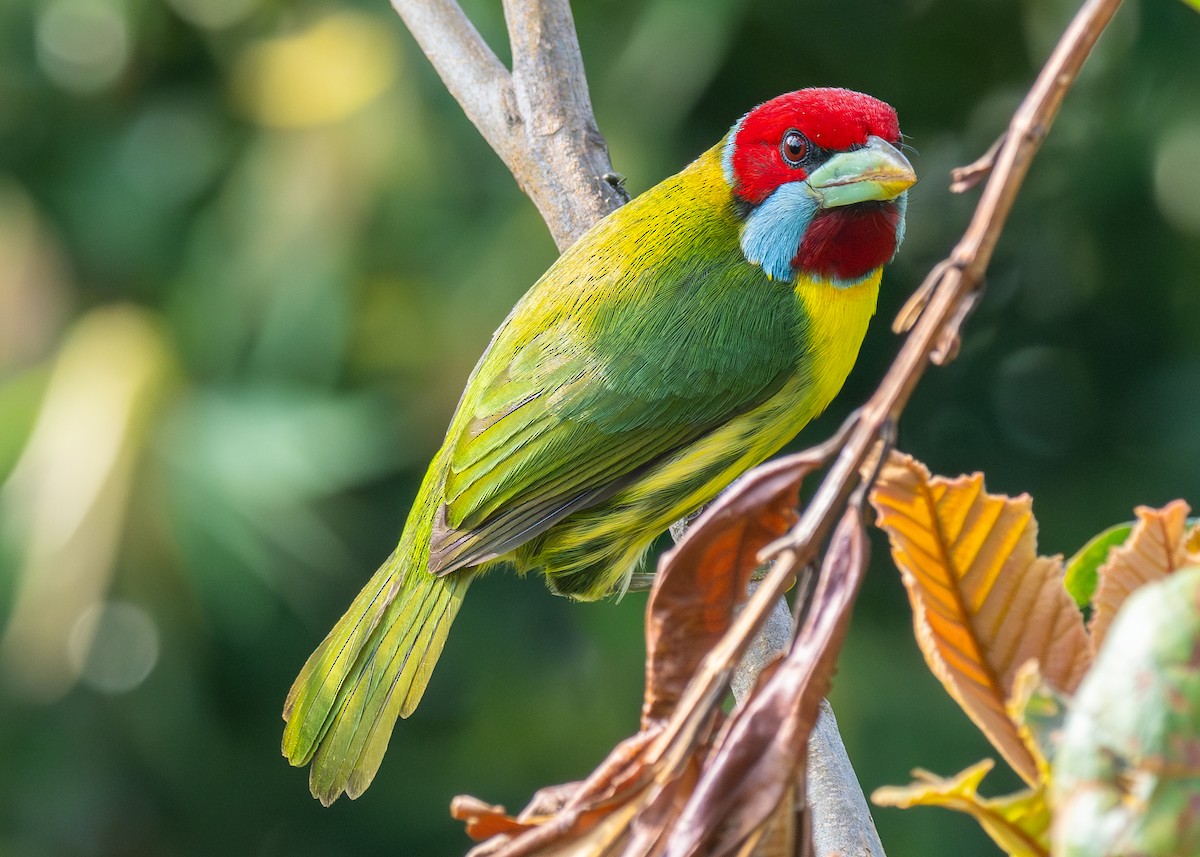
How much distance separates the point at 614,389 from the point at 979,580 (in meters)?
1.27

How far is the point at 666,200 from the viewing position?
218cm

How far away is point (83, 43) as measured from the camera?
488cm

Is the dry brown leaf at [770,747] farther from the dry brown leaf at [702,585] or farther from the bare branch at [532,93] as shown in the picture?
the bare branch at [532,93]

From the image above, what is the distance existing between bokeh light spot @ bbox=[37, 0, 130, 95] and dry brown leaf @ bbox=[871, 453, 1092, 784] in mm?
4692

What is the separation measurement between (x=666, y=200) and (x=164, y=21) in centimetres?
337

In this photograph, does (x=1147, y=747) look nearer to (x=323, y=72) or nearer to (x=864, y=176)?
(x=864, y=176)

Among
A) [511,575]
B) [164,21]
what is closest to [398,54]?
[164,21]

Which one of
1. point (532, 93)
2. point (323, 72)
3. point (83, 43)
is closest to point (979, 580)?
point (532, 93)

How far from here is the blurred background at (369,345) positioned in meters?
4.35

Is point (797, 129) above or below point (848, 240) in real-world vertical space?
above

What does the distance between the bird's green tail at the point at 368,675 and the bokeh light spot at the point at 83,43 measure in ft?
11.2

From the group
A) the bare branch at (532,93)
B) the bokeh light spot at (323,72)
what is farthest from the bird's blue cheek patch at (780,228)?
the bokeh light spot at (323,72)

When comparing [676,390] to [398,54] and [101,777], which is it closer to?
[398,54]

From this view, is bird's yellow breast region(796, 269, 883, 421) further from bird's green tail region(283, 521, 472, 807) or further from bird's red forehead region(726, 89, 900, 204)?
bird's green tail region(283, 521, 472, 807)
